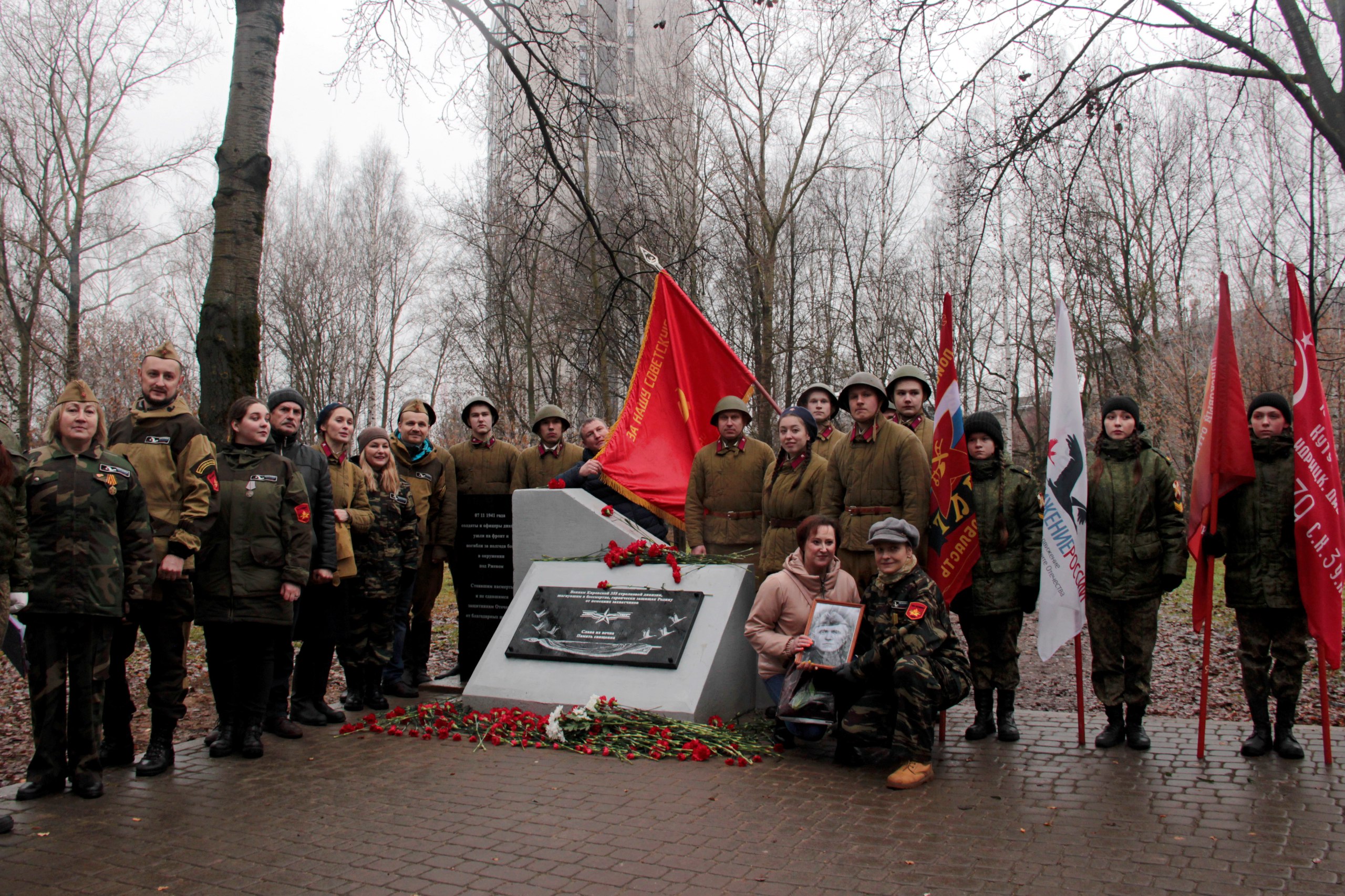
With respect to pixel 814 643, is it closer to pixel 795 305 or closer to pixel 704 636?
pixel 704 636

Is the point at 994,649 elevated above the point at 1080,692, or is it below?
above

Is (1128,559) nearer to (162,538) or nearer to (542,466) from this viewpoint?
(542,466)

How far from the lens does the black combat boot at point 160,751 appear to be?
5.10 m

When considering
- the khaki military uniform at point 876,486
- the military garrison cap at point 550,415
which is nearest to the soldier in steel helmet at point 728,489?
the khaki military uniform at point 876,486

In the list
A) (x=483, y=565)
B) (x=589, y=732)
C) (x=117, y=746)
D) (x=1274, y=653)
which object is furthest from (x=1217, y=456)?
(x=117, y=746)

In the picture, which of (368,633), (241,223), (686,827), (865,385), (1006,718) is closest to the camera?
(686,827)

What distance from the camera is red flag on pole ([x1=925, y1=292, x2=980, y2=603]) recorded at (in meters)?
5.77

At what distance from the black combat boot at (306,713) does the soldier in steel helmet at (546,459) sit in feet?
8.24

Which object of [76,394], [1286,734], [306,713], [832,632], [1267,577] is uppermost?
[76,394]

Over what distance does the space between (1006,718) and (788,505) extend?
6.36ft

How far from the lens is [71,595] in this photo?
4598mm

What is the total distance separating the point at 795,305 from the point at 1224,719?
64.3 ft

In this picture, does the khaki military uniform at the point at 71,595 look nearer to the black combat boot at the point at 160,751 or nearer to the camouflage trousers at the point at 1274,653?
the black combat boot at the point at 160,751

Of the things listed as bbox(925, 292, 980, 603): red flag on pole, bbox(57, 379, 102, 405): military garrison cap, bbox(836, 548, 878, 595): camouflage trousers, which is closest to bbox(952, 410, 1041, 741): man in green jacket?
bbox(925, 292, 980, 603): red flag on pole
